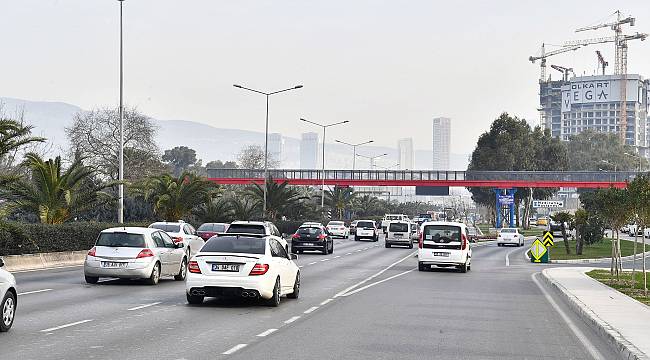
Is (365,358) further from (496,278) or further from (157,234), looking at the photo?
(496,278)

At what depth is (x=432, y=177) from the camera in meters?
122

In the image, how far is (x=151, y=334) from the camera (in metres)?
14.0

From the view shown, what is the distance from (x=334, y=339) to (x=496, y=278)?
1944 centimetres

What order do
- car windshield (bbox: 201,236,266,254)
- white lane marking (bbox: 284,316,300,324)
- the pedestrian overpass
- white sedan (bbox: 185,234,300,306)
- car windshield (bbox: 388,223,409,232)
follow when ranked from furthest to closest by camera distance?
the pedestrian overpass, car windshield (bbox: 388,223,409,232), car windshield (bbox: 201,236,266,254), white sedan (bbox: 185,234,300,306), white lane marking (bbox: 284,316,300,324)

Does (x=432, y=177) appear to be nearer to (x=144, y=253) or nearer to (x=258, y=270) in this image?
(x=144, y=253)

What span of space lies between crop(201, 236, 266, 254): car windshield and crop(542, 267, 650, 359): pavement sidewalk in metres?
6.23

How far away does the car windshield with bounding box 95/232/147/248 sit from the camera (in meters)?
24.5

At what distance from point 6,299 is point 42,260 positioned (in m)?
19.2

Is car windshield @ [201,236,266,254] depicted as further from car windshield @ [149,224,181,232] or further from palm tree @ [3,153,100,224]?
palm tree @ [3,153,100,224]

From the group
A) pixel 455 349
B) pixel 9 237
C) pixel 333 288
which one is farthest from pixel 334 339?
pixel 9 237

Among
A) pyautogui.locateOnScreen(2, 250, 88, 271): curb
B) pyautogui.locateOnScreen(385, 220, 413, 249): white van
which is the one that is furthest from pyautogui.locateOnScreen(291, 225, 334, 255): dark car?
pyautogui.locateOnScreen(2, 250, 88, 271): curb

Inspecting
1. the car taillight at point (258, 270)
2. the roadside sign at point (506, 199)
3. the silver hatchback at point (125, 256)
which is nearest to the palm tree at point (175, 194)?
the silver hatchback at point (125, 256)

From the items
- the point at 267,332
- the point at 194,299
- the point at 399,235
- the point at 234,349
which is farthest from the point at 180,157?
the point at 234,349

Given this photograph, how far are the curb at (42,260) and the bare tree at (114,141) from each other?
49347mm
